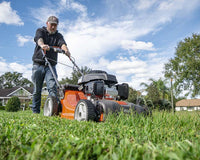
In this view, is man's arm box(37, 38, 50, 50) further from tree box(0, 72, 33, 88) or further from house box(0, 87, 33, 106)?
tree box(0, 72, 33, 88)

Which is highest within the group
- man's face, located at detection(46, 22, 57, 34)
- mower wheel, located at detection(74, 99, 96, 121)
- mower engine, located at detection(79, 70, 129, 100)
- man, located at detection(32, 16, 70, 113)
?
man's face, located at detection(46, 22, 57, 34)

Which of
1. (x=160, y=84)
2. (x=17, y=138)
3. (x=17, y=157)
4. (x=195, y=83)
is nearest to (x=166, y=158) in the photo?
(x=17, y=157)

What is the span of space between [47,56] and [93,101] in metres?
1.99

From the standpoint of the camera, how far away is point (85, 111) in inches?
123

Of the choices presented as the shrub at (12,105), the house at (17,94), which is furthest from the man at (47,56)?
the house at (17,94)

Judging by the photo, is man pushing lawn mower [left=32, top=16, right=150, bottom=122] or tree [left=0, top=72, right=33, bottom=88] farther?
tree [left=0, top=72, right=33, bottom=88]

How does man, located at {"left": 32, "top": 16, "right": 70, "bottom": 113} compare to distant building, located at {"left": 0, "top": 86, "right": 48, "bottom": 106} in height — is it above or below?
below

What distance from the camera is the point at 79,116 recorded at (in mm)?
3342

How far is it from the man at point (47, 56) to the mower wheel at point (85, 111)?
1375 millimetres

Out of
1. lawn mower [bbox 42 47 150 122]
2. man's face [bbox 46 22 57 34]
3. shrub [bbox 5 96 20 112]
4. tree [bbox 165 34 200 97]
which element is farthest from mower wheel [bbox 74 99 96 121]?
tree [bbox 165 34 200 97]

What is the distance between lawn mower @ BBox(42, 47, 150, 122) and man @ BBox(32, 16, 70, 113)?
0.34 metres

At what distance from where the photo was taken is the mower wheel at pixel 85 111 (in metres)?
3.03

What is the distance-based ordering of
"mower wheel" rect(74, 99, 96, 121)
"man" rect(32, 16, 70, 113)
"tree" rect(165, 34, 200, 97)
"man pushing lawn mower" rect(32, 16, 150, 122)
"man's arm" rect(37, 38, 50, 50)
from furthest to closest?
"tree" rect(165, 34, 200, 97)
"man" rect(32, 16, 70, 113)
"man's arm" rect(37, 38, 50, 50)
"man pushing lawn mower" rect(32, 16, 150, 122)
"mower wheel" rect(74, 99, 96, 121)

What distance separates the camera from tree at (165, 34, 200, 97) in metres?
A: 26.1
